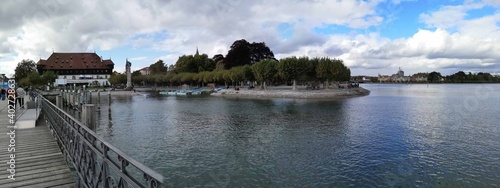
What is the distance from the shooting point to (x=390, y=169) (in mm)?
13961

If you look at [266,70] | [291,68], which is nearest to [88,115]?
[291,68]

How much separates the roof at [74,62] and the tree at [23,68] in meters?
2.87

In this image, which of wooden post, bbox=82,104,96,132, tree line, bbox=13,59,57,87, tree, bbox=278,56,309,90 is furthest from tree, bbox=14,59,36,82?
wooden post, bbox=82,104,96,132

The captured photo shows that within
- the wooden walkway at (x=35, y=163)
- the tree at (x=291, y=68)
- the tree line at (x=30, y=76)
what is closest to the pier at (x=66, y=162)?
the wooden walkway at (x=35, y=163)

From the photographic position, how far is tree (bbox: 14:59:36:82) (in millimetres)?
110738

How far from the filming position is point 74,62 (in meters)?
127

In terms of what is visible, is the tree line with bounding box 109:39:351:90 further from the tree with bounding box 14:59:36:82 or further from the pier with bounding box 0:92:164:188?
the pier with bounding box 0:92:164:188

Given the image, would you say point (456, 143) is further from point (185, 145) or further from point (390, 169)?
point (185, 145)

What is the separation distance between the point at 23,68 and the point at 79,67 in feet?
60.6

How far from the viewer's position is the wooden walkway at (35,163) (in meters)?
6.91

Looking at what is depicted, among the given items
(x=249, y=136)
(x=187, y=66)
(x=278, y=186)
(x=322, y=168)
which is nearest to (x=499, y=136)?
(x=322, y=168)

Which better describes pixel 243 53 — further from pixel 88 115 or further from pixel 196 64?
pixel 88 115

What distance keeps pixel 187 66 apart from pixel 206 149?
117 metres

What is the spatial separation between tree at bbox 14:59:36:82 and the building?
2740 mm
